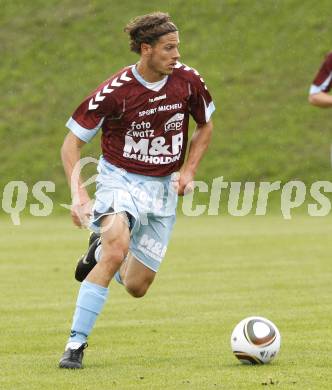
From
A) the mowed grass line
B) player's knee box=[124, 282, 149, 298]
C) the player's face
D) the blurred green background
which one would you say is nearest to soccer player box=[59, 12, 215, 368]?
the player's face

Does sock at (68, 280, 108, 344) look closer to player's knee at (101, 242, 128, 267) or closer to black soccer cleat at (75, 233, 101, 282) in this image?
player's knee at (101, 242, 128, 267)

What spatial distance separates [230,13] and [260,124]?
6.56 metres

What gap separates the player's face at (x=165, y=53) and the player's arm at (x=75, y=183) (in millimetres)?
841

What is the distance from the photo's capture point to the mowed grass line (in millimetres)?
7793

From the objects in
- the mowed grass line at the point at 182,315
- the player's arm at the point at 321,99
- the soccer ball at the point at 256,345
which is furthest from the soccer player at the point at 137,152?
the soccer ball at the point at 256,345

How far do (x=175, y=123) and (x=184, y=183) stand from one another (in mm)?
478

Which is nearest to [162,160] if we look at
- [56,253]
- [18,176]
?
[56,253]

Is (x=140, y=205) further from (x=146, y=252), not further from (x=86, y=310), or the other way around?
(x=86, y=310)

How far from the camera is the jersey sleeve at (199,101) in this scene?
29.9 ft

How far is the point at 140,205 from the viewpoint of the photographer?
28.8 ft

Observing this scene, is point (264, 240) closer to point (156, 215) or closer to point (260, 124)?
point (156, 215)

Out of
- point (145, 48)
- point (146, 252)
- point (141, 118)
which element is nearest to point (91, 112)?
point (141, 118)

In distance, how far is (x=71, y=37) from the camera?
144 feet

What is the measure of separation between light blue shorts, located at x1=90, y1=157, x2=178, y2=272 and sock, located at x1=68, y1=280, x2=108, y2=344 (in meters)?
0.51
